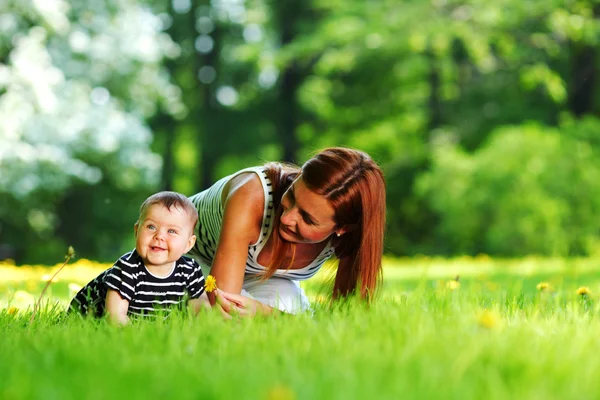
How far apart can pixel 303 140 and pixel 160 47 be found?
5.25m

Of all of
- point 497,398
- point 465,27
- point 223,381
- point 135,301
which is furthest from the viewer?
point 465,27

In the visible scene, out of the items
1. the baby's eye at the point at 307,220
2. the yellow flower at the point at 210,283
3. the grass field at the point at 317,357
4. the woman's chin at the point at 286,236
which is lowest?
the yellow flower at the point at 210,283

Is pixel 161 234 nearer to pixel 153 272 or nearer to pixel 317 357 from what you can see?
pixel 153 272

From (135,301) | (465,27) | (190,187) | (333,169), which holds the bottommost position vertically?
(190,187)

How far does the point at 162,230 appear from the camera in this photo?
2916 millimetres

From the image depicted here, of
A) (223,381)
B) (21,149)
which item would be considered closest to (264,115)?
(21,149)

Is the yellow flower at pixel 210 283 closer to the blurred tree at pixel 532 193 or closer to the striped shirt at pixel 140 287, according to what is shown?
the striped shirt at pixel 140 287

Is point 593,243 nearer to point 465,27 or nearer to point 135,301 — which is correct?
point 465,27

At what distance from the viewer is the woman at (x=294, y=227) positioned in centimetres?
312

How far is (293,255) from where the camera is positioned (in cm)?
356

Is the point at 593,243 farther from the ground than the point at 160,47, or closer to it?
closer to it

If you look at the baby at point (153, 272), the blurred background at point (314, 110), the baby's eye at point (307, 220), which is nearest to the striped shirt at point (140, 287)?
the baby at point (153, 272)

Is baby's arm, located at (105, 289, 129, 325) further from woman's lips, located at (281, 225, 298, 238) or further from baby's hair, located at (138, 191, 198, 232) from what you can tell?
woman's lips, located at (281, 225, 298, 238)

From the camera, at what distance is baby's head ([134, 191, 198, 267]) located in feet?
9.56
